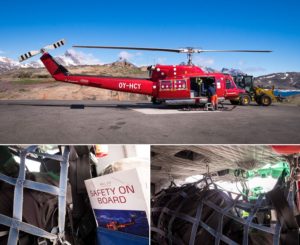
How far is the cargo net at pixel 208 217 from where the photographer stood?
2.54 metres

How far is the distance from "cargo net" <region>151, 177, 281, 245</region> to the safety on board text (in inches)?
11.3

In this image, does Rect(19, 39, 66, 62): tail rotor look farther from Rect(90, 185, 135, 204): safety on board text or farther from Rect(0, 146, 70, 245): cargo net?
Rect(90, 185, 135, 204): safety on board text

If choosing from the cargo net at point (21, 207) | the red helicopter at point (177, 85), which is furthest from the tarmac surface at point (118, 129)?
the red helicopter at point (177, 85)

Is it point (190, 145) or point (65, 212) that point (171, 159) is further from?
point (65, 212)

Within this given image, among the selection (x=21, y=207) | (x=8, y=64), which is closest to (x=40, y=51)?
(x=8, y=64)

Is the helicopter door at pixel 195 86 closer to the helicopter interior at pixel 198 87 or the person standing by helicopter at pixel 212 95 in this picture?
the helicopter interior at pixel 198 87

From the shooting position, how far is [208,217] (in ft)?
9.10

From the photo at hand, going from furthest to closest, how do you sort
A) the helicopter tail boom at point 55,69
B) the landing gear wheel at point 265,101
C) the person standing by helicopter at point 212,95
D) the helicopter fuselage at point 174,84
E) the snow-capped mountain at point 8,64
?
the helicopter fuselage at point 174,84, the landing gear wheel at point 265,101, the person standing by helicopter at point 212,95, the helicopter tail boom at point 55,69, the snow-capped mountain at point 8,64

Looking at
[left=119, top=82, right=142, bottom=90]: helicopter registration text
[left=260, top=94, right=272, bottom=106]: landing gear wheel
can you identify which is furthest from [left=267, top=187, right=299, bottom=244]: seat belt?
[left=119, top=82, right=142, bottom=90]: helicopter registration text

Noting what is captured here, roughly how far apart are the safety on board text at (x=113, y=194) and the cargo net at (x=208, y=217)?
286 mm

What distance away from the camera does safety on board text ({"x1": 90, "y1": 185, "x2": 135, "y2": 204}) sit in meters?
2.63

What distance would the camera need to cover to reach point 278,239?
2.45 meters

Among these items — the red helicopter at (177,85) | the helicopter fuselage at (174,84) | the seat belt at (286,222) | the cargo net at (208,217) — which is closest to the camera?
the seat belt at (286,222)

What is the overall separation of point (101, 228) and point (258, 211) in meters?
1.38
